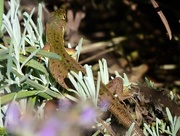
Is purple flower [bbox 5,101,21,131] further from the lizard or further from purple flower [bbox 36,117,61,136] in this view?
the lizard

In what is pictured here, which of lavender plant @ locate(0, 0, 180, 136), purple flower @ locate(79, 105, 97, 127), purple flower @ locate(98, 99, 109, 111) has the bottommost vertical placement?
purple flower @ locate(98, 99, 109, 111)

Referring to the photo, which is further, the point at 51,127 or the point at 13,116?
the point at 13,116

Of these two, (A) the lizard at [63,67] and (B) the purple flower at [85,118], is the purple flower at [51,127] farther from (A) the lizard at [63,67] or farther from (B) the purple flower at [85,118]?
(A) the lizard at [63,67]

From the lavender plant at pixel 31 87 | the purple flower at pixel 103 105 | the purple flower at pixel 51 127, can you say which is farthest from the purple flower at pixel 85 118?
the purple flower at pixel 103 105

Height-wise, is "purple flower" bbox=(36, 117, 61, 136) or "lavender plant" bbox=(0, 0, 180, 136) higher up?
"purple flower" bbox=(36, 117, 61, 136)

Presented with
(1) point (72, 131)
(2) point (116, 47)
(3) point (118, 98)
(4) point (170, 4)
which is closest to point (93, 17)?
(2) point (116, 47)

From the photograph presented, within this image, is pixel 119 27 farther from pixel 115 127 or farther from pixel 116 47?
pixel 115 127

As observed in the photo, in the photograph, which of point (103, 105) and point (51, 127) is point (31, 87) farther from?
point (51, 127)

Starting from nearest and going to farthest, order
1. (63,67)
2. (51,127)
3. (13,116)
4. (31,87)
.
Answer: (51,127)
(13,116)
(31,87)
(63,67)

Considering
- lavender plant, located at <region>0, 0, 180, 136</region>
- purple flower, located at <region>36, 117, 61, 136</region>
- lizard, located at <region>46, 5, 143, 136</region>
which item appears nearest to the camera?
purple flower, located at <region>36, 117, 61, 136</region>

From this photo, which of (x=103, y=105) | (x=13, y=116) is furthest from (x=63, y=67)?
(x=13, y=116)

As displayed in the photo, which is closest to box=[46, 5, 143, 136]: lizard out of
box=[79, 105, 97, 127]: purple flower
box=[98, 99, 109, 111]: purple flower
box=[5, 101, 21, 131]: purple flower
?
box=[98, 99, 109, 111]: purple flower
